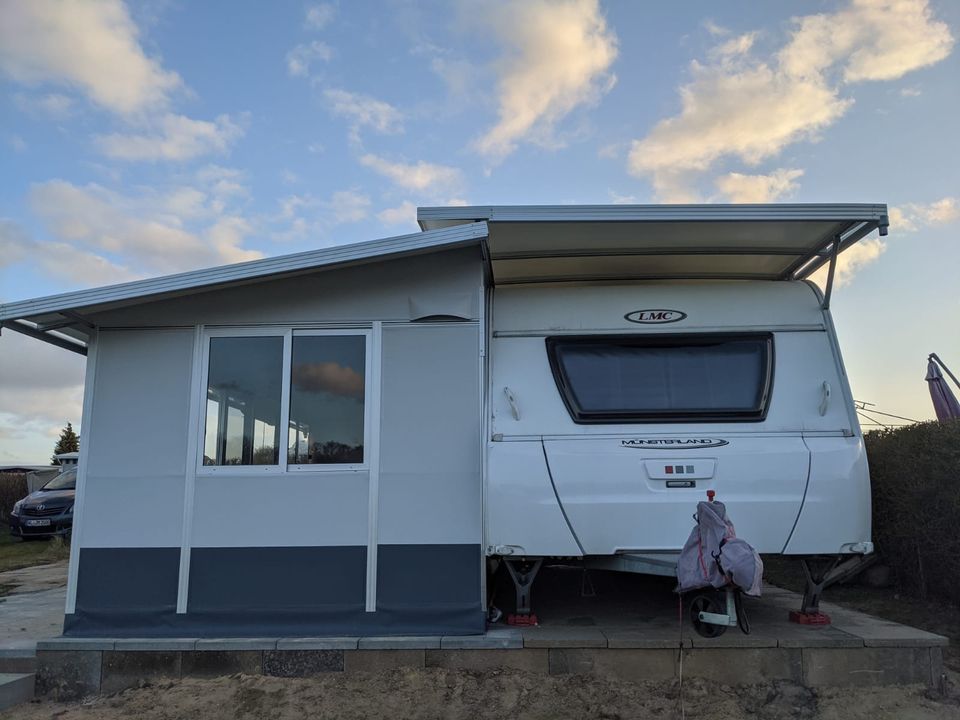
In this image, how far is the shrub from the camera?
18109 mm

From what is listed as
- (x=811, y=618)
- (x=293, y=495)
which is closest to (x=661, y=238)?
(x=811, y=618)

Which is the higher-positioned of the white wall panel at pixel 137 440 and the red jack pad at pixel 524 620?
the white wall panel at pixel 137 440

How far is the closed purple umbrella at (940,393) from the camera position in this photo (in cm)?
646

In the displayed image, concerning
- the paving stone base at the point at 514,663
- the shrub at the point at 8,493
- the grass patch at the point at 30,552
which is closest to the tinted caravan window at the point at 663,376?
the paving stone base at the point at 514,663

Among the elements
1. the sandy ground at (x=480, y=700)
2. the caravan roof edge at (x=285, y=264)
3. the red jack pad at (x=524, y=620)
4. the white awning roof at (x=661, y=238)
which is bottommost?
the sandy ground at (x=480, y=700)

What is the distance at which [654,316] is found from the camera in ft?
17.4

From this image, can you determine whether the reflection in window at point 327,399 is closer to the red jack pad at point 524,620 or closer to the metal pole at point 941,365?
the red jack pad at point 524,620

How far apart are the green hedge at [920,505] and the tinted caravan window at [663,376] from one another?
1759 millimetres

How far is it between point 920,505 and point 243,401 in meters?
5.62

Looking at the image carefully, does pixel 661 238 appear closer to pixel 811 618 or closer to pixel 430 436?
pixel 430 436

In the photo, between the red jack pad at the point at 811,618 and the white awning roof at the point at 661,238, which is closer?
the white awning roof at the point at 661,238

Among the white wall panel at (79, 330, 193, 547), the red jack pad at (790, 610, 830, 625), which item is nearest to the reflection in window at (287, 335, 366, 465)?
the white wall panel at (79, 330, 193, 547)

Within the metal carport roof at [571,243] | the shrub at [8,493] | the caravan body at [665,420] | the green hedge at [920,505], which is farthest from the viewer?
the shrub at [8,493]

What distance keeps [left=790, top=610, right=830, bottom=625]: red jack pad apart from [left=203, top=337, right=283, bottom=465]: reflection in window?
406 cm
